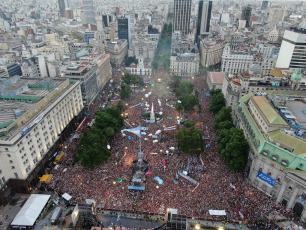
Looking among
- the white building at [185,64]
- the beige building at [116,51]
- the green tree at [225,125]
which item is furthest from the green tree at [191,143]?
the beige building at [116,51]

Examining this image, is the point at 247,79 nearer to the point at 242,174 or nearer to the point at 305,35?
the point at 242,174

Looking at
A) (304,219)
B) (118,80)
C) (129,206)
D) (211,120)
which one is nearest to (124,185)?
(129,206)

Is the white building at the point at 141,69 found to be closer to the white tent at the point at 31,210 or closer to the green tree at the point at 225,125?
the green tree at the point at 225,125

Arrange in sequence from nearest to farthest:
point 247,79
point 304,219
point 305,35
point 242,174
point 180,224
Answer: point 180,224, point 304,219, point 242,174, point 247,79, point 305,35

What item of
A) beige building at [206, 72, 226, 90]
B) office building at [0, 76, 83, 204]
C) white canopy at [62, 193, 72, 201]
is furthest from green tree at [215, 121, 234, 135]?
office building at [0, 76, 83, 204]

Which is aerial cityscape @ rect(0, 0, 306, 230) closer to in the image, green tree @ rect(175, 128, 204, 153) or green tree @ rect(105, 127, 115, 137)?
green tree @ rect(175, 128, 204, 153)

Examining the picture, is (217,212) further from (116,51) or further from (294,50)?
(116,51)
